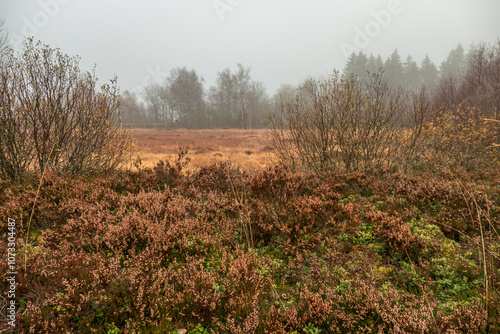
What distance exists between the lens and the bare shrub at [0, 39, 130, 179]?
5.19 m

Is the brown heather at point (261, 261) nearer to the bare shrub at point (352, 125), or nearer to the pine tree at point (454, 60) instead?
the bare shrub at point (352, 125)

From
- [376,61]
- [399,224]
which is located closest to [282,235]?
[399,224]

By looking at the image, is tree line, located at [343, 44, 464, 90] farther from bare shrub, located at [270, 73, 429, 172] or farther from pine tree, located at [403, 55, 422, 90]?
bare shrub, located at [270, 73, 429, 172]

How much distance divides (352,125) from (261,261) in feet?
15.3

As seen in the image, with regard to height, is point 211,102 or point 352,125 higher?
point 211,102

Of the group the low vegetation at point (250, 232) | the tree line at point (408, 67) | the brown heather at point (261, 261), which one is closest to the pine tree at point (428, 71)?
the tree line at point (408, 67)

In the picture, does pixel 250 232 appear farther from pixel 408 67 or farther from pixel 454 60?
pixel 454 60

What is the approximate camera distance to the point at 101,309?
83.7 inches

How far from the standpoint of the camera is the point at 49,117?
5375 mm

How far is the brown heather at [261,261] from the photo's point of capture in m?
2.02

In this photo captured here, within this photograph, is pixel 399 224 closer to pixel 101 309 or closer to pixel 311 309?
pixel 311 309

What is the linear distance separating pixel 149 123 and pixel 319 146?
51827mm

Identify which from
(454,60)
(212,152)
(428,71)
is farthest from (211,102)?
(454,60)

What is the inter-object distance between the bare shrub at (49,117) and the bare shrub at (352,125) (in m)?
4.74
